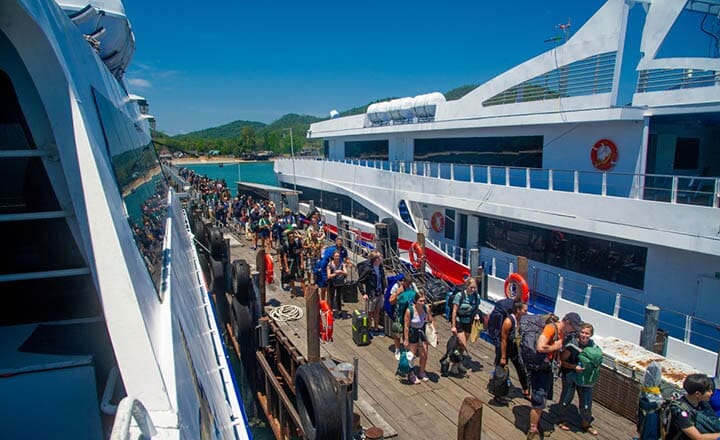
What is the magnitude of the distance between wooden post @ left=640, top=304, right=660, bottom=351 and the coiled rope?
6037 millimetres

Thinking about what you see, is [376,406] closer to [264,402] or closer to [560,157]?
[264,402]

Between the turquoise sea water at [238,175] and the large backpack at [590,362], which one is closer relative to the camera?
the large backpack at [590,362]

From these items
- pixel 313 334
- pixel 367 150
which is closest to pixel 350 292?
pixel 313 334

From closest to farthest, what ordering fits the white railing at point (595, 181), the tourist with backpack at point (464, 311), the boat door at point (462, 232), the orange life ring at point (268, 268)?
1. the tourist with backpack at point (464, 311)
2. the white railing at point (595, 181)
3. the orange life ring at point (268, 268)
4. the boat door at point (462, 232)

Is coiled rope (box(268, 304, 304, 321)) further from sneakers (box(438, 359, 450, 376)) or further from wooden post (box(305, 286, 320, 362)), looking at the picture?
sneakers (box(438, 359, 450, 376))

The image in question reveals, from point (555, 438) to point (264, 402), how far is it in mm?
5313

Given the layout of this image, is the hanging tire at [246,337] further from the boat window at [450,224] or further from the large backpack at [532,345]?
the boat window at [450,224]

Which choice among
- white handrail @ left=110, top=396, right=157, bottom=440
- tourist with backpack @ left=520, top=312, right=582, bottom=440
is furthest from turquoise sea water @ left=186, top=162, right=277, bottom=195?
white handrail @ left=110, top=396, right=157, bottom=440

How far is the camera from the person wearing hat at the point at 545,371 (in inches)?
201

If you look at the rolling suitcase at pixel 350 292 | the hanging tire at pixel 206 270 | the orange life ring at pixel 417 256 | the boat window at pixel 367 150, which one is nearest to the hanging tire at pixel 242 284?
the rolling suitcase at pixel 350 292

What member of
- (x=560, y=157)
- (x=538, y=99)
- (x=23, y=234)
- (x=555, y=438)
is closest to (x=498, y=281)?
(x=560, y=157)

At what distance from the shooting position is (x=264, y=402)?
28.2 feet

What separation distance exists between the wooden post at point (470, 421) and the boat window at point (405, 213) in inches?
392

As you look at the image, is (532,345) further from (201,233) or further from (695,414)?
(201,233)
